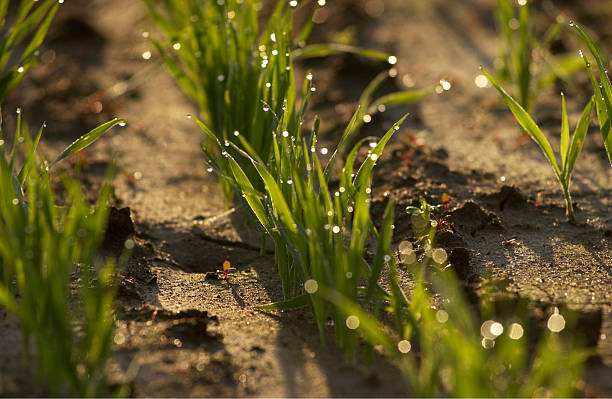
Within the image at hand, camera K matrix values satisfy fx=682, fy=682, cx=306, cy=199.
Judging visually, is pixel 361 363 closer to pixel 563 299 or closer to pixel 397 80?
pixel 563 299

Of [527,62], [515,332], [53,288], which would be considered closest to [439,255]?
[515,332]

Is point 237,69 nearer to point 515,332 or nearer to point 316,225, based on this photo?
point 316,225

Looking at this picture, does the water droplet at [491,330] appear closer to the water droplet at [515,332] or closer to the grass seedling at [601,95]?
the water droplet at [515,332]

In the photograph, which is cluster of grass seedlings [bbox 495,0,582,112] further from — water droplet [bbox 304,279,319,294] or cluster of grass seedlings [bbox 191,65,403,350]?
water droplet [bbox 304,279,319,294]

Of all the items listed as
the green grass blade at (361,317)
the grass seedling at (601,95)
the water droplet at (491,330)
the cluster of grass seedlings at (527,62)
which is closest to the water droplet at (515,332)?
the water droplet at (491,330)

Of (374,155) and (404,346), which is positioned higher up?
(374,155)

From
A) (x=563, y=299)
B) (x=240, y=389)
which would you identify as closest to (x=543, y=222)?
(x=563, y=299)
